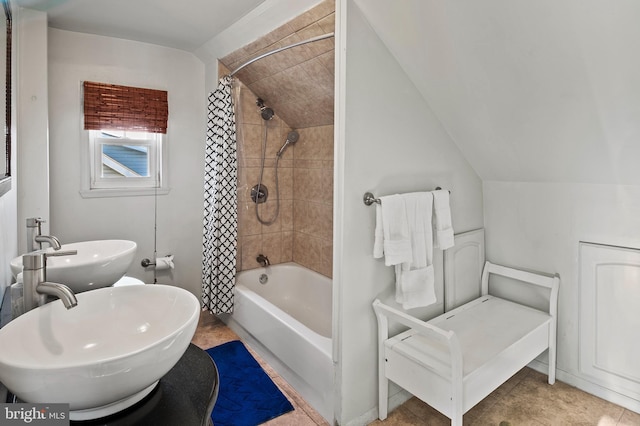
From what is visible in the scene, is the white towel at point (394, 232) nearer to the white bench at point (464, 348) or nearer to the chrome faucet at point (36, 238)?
the white bench at point (464, 348)

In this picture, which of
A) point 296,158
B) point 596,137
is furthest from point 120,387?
point 296,158

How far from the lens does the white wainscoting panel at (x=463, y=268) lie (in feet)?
7.70

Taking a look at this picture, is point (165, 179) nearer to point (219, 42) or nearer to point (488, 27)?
point (219, 42)

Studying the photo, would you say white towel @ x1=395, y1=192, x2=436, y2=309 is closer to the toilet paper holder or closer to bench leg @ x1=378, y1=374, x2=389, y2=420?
bench leg @ x1=378, y1=374, x2=389, y2=420

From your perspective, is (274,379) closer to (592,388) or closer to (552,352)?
(552,352)

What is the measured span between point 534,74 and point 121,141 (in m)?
2.07

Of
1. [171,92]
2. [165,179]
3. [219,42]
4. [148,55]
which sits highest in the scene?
[219,42]

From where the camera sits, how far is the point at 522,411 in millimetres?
2002

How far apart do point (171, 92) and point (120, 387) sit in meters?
1.91

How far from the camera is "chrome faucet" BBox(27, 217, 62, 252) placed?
136 centimetres

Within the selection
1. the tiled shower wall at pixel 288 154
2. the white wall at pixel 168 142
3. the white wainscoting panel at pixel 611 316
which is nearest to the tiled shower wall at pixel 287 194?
the tiled shower wall at pixel 288 154

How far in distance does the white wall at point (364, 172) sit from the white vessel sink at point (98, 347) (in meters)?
0.94

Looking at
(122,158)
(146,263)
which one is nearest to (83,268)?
(146,263)

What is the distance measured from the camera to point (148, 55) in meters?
2.11
